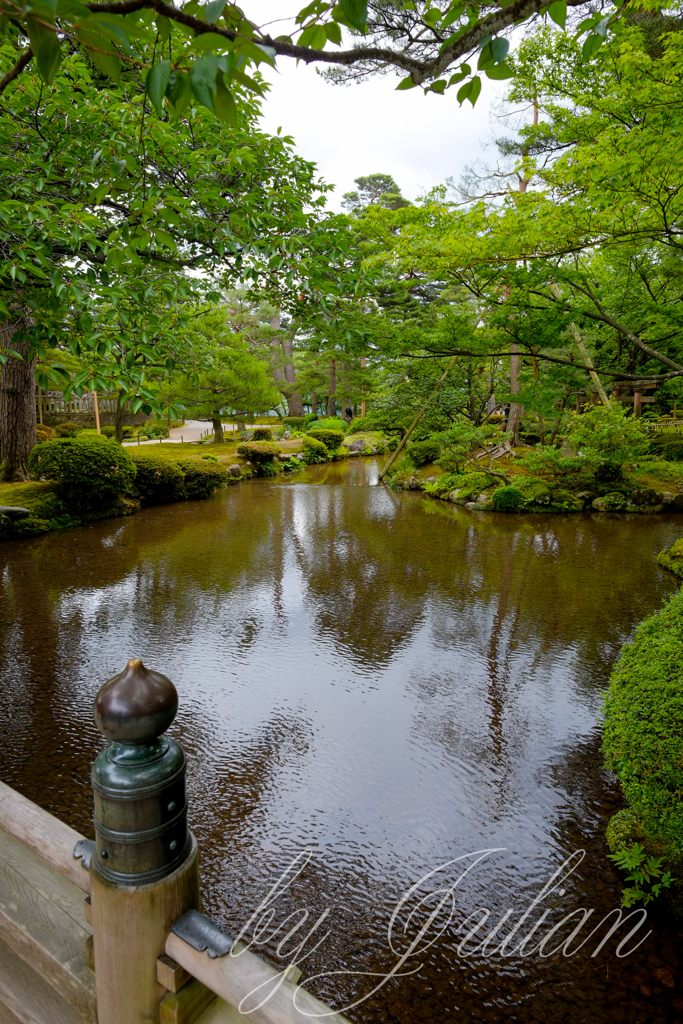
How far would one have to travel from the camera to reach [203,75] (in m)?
1.01

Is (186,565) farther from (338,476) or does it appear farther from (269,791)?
(338,476)

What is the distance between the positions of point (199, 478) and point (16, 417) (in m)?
3.19

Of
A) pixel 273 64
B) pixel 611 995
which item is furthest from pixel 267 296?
pixel 611 995

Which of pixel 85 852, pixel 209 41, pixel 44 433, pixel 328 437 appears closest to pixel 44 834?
pixel 85 852

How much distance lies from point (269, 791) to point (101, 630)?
8.10ft

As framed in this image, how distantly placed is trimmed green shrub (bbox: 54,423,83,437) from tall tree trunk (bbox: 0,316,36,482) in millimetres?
8150

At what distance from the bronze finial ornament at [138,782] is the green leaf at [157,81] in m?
1.13

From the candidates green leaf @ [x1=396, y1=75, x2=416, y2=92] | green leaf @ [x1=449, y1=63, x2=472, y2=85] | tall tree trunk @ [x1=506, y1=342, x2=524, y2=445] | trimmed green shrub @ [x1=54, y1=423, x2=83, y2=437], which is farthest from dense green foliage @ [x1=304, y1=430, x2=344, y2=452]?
green leaf @ [x1=449, y1=63, x2=472, y2=85]

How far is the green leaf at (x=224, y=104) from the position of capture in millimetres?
1175

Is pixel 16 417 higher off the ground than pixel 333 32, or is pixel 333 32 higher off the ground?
pixel 333 32

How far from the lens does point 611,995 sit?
5.43 ft

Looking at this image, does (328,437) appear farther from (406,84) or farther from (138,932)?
(138,932)

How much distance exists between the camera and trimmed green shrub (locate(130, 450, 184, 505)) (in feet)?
30.8

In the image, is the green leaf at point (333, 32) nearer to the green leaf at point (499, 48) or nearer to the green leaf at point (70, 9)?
the green leaf at point (499, 48)
